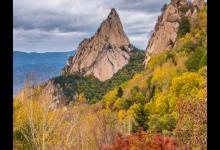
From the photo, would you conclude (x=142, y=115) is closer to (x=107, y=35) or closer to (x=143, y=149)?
(x=143, y=149)

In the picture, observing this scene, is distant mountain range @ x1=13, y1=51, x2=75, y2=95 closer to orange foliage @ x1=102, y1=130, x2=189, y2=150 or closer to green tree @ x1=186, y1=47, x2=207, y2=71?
orange foliage @ x1=102, y1=130, x2=189, y2=150

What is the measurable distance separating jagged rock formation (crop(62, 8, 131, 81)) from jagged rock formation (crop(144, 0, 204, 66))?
9.71ft

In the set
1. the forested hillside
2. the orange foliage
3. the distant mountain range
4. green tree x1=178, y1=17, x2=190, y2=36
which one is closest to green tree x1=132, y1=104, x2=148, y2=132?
the forested hillside

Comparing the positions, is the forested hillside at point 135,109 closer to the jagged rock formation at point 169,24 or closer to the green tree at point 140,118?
the green tree at point 140,118

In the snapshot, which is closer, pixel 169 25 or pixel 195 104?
pixel 195 104

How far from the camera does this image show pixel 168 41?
37562mm

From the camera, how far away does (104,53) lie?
46.6 m

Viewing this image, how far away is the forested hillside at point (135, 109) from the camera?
399 inches

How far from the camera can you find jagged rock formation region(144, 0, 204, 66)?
122 feet

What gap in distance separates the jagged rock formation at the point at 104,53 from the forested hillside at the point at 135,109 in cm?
144

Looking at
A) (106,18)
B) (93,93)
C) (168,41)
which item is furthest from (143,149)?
(106,18)

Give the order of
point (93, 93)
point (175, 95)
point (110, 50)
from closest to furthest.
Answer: point (175, 95) < point (93, 93) < point (110, 50)
